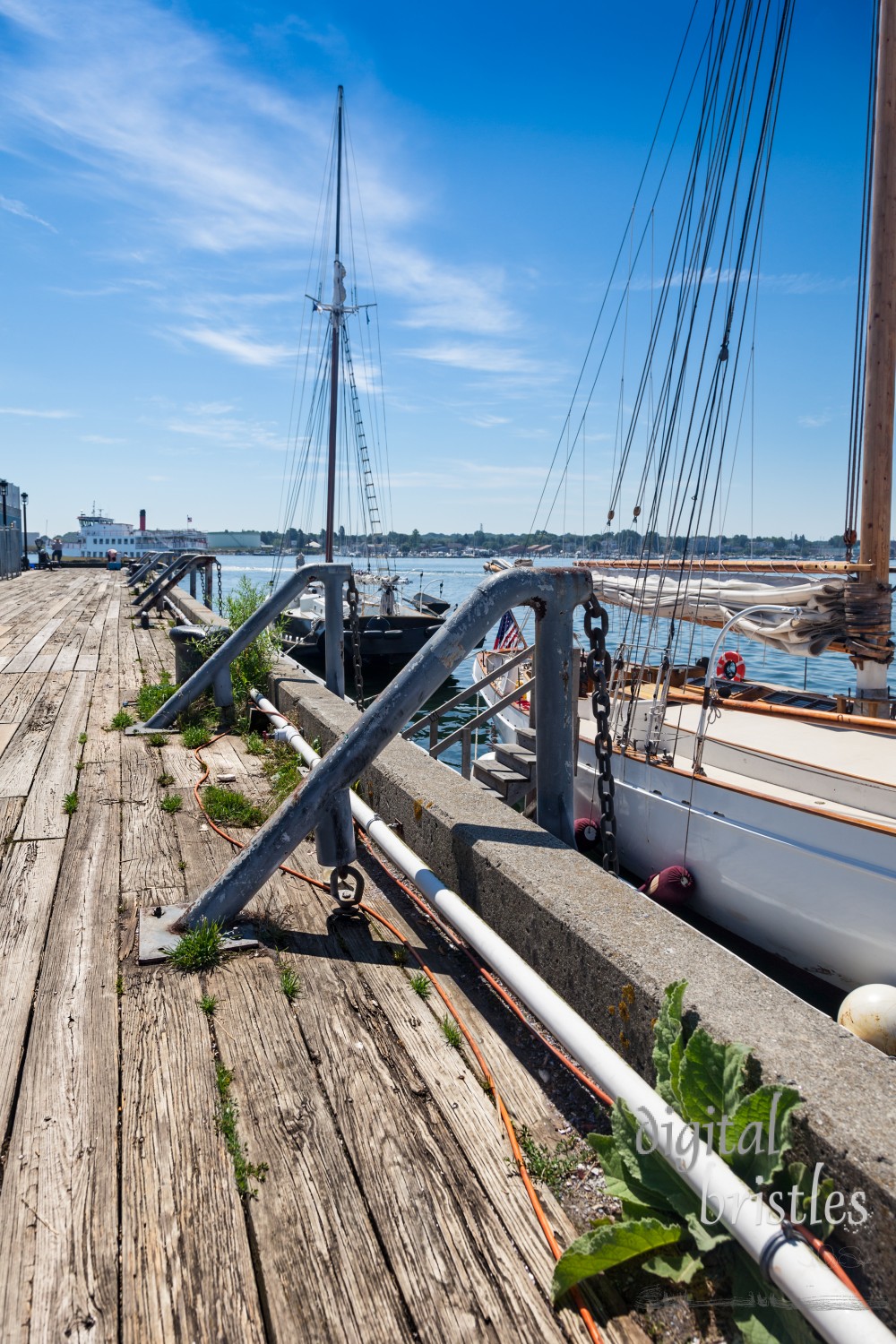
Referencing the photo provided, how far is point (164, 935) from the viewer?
10.7 ft

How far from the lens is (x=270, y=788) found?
534cm

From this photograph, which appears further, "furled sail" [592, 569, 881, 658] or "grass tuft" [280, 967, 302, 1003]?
"furled sail" [592, 569, 881, 658]

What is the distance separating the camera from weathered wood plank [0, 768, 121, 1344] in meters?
1.73

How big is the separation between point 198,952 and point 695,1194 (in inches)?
77.2

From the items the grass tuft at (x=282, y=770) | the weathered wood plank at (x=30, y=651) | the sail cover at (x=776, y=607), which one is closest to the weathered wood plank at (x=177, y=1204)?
the grass tuft at (x=282, y=770)

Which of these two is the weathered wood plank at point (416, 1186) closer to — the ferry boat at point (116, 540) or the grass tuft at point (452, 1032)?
the grass tuft at point (452, 1032)

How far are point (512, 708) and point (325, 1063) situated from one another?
10.7 m

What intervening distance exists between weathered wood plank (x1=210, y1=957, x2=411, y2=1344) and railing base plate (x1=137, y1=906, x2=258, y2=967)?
46 cm

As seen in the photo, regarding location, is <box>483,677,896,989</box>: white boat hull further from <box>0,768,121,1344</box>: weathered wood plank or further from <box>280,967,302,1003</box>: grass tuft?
<box>0,768,121,1344</box>: weathered wood plank

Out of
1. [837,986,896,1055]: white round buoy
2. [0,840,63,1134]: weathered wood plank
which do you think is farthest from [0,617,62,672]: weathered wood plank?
[837,986,896,1055]: white round buoy

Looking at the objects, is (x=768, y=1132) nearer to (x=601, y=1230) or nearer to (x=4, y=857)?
(x=601, y=1230)

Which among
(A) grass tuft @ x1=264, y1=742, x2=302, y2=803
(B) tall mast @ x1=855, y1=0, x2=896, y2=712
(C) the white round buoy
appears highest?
(B) tall mast @ x1=855, y1=0, x2=896, y2=712

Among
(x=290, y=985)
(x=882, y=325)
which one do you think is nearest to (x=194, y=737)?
(x=290, y=985)

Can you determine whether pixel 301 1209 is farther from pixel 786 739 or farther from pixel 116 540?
pixel 116 540
